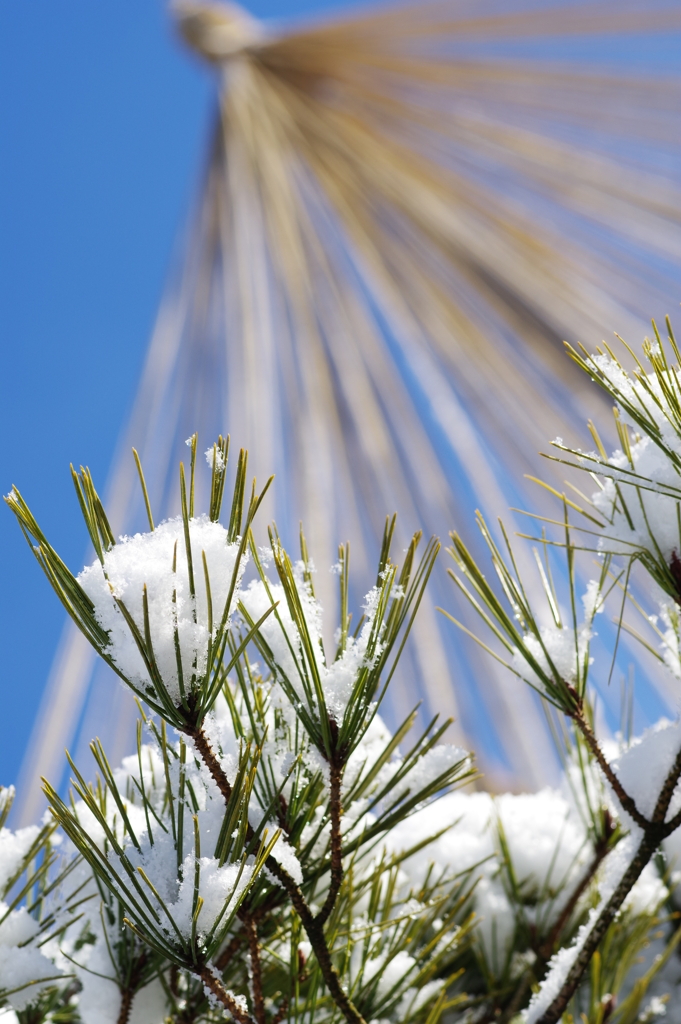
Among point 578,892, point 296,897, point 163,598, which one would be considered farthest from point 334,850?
point 578,892

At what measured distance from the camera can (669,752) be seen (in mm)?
401

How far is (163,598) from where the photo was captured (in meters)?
0.33

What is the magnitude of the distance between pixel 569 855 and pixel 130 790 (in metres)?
0.35

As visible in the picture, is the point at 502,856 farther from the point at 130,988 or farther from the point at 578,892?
the point at 130,988

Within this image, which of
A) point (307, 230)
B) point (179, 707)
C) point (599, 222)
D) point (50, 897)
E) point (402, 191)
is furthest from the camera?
point (307, 230)

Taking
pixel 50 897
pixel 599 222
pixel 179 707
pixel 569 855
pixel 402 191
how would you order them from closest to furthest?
1. pixel 179 707
2. pixel 50 897
3. pixel 569 855
4. pixel 599 222
5. pixel 402 191

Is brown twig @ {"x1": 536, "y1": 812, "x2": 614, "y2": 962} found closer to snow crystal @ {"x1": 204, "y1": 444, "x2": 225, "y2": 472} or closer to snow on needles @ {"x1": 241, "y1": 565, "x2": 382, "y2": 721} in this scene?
snow on needles @ {"x1": 241, "y1": 565, "x2": 382, "y2": 721}

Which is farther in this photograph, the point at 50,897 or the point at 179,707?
the point at 50,897

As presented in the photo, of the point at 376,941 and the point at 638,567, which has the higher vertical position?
the point at 638,567

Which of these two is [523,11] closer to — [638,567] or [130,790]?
[638,567]

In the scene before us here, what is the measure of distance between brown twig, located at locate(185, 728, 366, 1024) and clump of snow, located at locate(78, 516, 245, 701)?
2 centimetres

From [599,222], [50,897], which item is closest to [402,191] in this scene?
[599,222]

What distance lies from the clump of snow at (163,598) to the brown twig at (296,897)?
2 centimetres

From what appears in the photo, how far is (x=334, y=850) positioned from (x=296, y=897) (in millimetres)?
24
